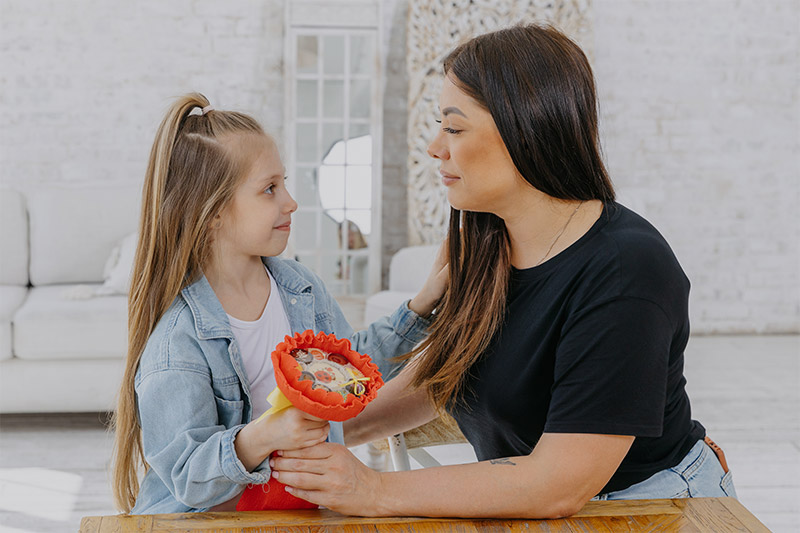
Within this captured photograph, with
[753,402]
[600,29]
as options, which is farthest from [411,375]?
[600,29]

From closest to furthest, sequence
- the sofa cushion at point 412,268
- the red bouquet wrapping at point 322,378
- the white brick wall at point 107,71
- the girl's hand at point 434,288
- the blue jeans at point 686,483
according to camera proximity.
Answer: the red bouquet wrapping at point 322,378 < the blue jeans at point 686,483 < the girl's hand at point 434,288 < the sofa cushion at point 412,268 < the white brick wall at point 107,71

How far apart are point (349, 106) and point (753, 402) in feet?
10.2

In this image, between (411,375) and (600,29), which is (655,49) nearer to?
(600,29)

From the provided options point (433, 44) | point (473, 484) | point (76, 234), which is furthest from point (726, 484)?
point (433, 44)

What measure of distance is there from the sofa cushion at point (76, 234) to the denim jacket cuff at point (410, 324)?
3.08 meters

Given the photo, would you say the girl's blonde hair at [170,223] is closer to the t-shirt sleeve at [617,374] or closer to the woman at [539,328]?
the woman at [539,328]

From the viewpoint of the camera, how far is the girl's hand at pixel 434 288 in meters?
1.55

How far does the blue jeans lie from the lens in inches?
52.1

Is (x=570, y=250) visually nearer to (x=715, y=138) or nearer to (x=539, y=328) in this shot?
(x=539, y=328)

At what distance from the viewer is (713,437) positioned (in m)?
3.65

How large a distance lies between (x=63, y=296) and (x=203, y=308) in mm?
2747

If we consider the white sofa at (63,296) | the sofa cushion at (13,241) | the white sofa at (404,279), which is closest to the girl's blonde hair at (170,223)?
the white sofa at (63,296)

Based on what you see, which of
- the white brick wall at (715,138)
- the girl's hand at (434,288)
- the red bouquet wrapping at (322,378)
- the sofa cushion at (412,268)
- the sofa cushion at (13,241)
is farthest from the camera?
the white brick wall at (715,138)

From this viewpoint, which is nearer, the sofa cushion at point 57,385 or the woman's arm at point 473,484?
the woman's arm at point 473,484
